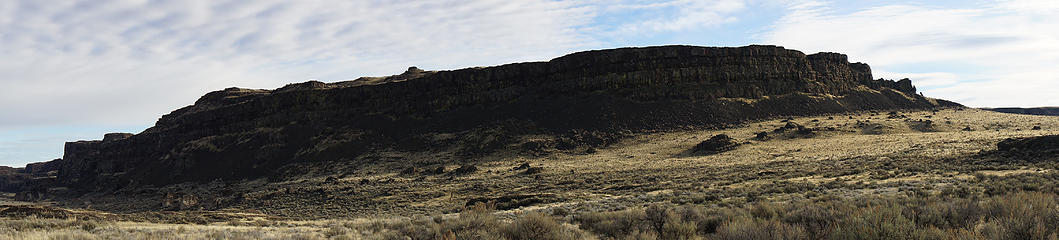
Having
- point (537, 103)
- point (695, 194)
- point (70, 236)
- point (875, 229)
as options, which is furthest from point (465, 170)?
point (875, 229)

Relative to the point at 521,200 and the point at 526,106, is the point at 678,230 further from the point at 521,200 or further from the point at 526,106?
the point at 526,106

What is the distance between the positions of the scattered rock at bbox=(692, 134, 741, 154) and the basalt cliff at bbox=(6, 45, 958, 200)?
30.9 ft

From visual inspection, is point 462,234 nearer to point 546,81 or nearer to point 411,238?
point 411,238

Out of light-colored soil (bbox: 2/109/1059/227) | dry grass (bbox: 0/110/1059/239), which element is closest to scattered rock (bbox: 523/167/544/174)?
dry grass (bbox: 0/110/1059/239)

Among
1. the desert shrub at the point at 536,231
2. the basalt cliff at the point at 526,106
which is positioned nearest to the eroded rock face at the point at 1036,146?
the basalt cliff at the point at 526,106

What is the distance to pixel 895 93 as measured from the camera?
64250 mm

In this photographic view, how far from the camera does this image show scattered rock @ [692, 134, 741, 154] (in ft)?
133

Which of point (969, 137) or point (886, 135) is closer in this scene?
point (969, 137)

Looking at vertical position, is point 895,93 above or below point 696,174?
above

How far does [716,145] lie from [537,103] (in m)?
21.9


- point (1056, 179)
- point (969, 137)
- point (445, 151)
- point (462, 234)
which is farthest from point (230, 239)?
point (969, 137)

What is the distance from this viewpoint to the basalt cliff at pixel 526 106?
53000 millimetres

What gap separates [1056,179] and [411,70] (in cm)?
8725

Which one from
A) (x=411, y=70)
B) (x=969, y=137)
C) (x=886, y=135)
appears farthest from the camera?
(x=411, y=70)
